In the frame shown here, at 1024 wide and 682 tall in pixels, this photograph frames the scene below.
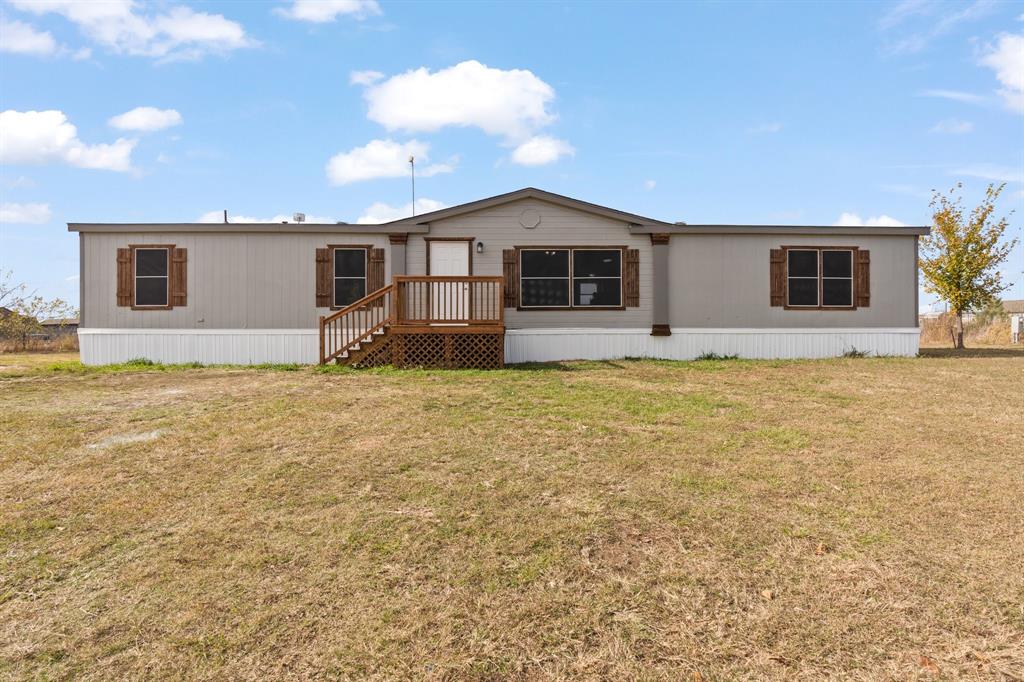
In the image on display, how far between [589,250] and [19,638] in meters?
12.3

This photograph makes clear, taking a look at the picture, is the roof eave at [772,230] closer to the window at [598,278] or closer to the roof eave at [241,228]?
the window at [598,278]

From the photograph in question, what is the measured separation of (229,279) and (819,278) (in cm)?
1385

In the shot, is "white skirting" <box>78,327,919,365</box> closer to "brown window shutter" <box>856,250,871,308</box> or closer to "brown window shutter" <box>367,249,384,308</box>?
"brown window shutter" <box>856,250,871,308</box>

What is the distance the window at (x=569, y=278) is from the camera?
45.9ft

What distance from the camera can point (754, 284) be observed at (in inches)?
560

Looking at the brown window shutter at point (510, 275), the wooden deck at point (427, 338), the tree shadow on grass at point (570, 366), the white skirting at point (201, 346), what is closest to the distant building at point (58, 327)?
the white skirting at point (201, 346)

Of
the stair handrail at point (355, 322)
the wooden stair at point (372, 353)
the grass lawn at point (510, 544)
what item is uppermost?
the stair handrail at point (355, 322)

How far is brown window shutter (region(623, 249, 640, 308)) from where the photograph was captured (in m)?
14.0

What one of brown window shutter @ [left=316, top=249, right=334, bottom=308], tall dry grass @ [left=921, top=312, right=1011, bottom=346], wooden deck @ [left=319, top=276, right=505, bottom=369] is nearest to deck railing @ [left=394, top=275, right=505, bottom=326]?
wooden deck @ [left=319, top=276, right=505, bottom=369]

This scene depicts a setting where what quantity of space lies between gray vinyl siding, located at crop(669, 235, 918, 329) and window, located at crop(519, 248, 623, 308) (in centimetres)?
140

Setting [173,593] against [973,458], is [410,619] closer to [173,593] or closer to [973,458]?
[173,593]

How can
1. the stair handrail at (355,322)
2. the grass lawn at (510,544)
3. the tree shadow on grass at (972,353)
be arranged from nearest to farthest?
the grass lawn at (510,544) < the stair handrail at (355,322) < the tree shadow on grass at (972,353)

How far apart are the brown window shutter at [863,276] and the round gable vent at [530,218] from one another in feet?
25.4

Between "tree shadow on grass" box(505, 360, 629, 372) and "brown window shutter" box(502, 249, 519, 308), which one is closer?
"tree shadow on grass" box(505, 360, 629, 372)
